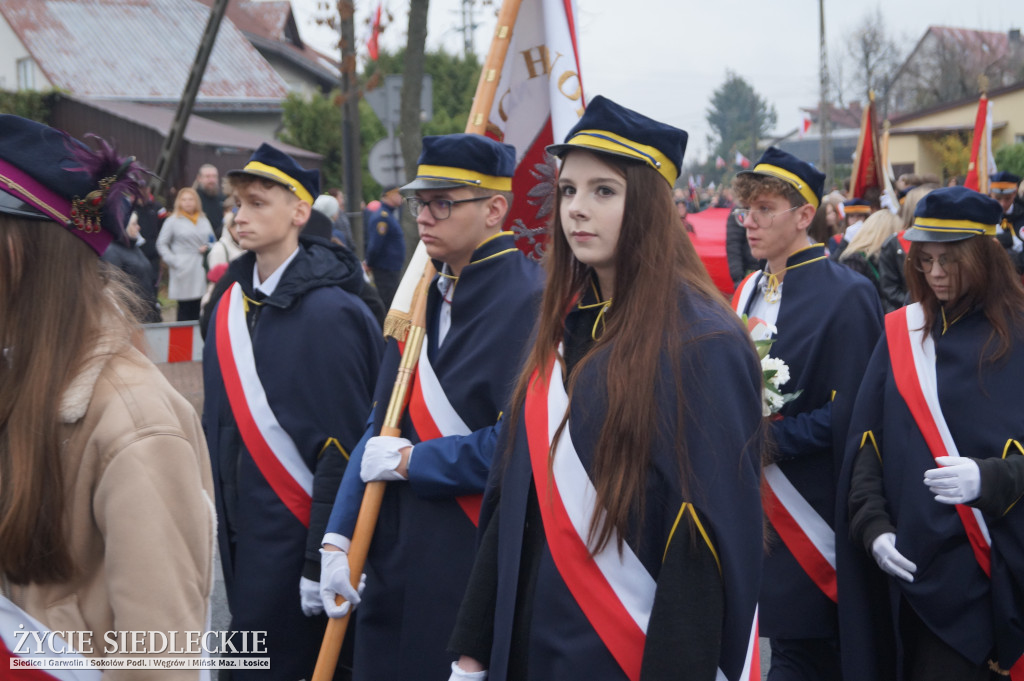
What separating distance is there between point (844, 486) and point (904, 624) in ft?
1.68

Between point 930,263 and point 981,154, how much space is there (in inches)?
299

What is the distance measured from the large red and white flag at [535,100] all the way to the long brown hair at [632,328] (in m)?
1.56

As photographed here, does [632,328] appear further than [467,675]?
No

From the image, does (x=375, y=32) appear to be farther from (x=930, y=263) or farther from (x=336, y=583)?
(x=336, y=583)

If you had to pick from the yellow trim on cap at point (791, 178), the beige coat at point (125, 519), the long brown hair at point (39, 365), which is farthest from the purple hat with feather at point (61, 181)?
the yellow trim on cap at point (791, 178)

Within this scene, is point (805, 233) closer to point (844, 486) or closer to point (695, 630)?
point (844, 486)

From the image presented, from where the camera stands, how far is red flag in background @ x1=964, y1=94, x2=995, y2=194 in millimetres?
10383

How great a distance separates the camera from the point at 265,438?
12.9 feet

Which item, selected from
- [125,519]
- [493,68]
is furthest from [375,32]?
[125,519]

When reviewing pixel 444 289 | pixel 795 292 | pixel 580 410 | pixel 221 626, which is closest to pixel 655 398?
pixel 580 410

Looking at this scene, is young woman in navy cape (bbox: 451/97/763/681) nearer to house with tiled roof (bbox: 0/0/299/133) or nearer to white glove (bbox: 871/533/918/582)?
white glove (bbox: 871/533/918/582)

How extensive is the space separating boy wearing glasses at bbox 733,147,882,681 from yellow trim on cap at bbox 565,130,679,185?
1748mm

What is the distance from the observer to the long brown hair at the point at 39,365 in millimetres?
1851

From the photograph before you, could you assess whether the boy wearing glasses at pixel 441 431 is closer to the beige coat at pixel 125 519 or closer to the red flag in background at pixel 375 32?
the beige coat at pixel 125 519
